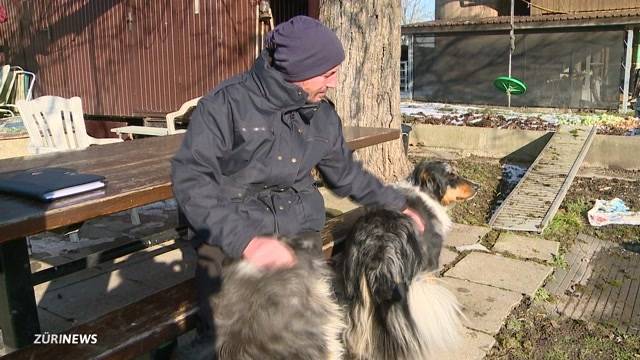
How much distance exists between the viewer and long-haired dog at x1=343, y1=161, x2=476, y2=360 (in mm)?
2795

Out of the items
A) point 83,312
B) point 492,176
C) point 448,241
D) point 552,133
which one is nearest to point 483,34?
point 552,133

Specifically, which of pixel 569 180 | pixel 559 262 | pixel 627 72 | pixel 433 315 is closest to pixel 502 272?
pixel 559 262

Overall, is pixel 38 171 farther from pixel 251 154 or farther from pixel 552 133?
pixel 552 133

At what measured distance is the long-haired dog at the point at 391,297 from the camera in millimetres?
2795

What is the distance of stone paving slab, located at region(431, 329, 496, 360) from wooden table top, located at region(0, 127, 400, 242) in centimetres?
156

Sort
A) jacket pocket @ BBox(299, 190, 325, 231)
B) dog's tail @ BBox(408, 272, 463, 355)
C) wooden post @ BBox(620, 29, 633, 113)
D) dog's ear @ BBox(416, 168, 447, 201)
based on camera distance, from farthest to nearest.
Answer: wooden post @ BBox(620, 29, 633, 113) < dog's ear @ BBox(416, 168, 447, 201) < dog's tail @ BBox(408, 272, 463, 355) < jacket pocket @ BBox(299, 190, 325, 231)

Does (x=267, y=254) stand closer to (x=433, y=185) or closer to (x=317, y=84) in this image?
(x=317, y=84)

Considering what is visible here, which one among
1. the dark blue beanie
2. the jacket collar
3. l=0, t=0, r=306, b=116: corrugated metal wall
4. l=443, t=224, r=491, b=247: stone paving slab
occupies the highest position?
l=0, t=0, r=306, b=116: corrugated metal wall

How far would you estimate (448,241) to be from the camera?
489cm

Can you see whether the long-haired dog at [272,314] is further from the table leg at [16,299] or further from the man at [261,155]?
the table leg at [16,299]

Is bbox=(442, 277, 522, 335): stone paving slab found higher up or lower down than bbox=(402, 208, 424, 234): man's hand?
lower down

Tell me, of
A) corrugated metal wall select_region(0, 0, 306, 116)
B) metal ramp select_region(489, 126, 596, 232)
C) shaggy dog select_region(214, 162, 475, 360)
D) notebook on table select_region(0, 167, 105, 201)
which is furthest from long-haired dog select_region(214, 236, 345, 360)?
corrugated metal wall select_region(0, 0, 306, 116)

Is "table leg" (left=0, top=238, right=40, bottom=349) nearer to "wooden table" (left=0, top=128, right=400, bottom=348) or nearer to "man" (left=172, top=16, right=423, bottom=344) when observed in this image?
"wooden table" (left=0, top=128, right=400, bottom=348)

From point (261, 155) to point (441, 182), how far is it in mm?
1918
